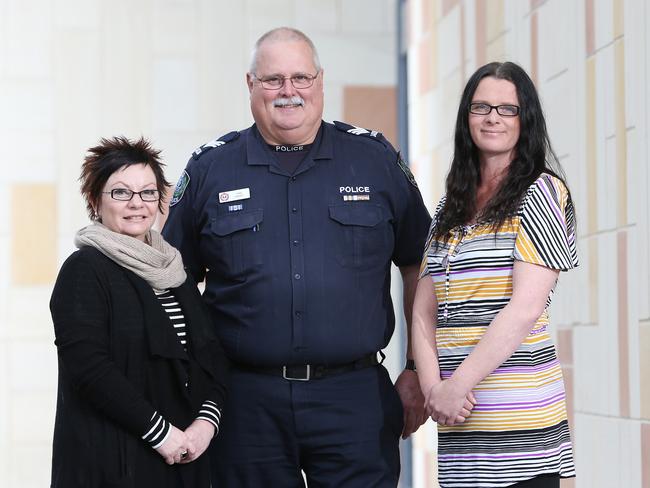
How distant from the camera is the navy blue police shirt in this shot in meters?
2.60

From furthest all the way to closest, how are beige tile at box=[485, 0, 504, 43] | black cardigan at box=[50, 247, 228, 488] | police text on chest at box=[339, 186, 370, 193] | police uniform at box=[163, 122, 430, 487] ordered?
beige tile at box=[485, 0, 504, 43]
police text on chest at box=[339, 186, 370, 193]
police uniform at box=[163, 122, 430, 487]
black cardigan at box=[50, 247, 228, 488]

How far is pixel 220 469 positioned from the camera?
2.64m

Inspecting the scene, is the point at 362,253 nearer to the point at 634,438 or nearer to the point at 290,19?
the point at 634,438

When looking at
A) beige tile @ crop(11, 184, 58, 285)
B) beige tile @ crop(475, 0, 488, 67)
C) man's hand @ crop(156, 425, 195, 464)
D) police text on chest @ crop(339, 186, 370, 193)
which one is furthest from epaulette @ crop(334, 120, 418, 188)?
beige tile @ crop(11, 184, 58, 285)

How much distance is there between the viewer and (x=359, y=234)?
2.67 metres

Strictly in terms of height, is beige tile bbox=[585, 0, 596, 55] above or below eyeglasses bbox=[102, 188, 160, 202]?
above

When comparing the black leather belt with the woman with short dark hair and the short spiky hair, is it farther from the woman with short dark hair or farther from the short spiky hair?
the short spiky hair

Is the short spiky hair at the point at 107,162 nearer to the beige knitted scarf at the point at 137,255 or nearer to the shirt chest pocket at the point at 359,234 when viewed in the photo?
the beige knitted scarf at the point at 137,255

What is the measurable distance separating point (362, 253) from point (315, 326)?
21 centimetres

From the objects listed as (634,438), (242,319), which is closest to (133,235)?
(242,319)

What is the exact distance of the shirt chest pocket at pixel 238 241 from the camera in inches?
104

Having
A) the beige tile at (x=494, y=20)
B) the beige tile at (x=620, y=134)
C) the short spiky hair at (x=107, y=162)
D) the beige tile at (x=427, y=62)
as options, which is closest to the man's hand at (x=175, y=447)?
the short spiky hair at (x=107, y=162)

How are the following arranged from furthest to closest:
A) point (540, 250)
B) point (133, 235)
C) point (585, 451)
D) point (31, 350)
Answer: point (31, 350), point (585, 451), point (133, 235), point (540, 250)

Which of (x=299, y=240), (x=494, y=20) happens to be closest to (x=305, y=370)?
(x=299, y=240)
